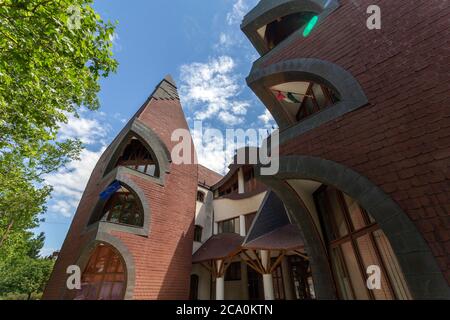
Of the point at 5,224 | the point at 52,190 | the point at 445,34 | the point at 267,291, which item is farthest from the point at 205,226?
the point at 445,34

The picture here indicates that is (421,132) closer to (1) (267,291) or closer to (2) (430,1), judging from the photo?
(2) (430,1)

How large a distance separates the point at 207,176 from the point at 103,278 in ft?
39.9

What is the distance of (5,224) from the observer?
13812mm

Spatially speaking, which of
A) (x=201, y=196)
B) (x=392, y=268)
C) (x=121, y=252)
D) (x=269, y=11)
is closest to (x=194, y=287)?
(x=201, y=196)

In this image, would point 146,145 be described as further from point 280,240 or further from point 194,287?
point 194,287

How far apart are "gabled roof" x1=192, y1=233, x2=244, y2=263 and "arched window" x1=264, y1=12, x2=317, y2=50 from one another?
10.4m

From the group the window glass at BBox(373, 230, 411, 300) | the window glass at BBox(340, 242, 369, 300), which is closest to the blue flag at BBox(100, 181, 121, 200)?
the window glass at BBox(340, 242, 369, 300)

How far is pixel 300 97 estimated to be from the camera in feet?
23.2

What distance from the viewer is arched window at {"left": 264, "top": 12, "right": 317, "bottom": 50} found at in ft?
25.0

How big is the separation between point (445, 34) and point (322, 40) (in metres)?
2.23

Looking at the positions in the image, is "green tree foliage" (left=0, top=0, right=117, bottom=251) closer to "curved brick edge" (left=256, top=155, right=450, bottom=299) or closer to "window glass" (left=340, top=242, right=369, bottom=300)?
"curved brick edge" (left=256, top=155, right=450, bottom=299)

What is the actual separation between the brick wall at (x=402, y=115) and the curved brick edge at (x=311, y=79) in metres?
0.15

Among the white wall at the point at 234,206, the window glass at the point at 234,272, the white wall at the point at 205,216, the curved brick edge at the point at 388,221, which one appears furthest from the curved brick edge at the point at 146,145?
the curved brick edge at the point at 388,221

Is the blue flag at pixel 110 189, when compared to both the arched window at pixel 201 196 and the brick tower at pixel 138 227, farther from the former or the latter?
the arched window at pixel 201 196
